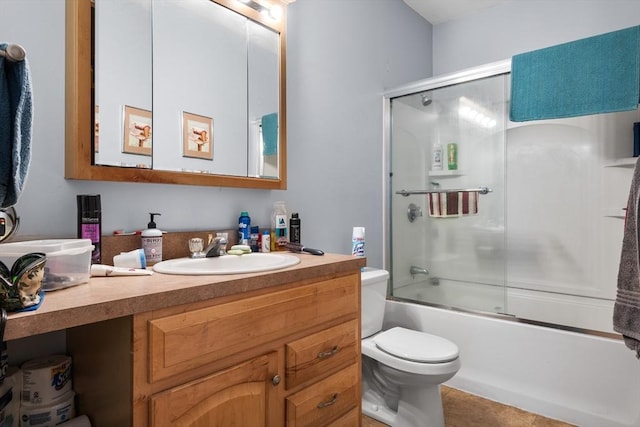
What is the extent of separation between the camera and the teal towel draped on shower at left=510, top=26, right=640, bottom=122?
174cm

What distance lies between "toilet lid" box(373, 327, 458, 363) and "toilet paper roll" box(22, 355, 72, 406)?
4.08 feet

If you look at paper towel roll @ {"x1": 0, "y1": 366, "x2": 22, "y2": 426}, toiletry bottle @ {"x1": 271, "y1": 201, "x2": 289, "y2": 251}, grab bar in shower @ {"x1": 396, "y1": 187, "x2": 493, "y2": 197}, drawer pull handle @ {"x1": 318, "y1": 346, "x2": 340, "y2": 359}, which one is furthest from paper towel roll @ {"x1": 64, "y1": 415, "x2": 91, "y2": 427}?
grab bar in shower @ {"x1": 396, "y1": 187, "x2": 493, "y2": 197}

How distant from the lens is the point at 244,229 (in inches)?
61.4

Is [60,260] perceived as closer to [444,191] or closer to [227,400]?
[227,400]

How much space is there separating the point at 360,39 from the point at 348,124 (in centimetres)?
56

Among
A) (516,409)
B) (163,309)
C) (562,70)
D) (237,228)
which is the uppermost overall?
(562,70)

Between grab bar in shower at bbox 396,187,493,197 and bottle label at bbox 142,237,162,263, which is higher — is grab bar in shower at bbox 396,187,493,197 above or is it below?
above

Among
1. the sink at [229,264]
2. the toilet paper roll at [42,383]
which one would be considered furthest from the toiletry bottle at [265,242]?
the toilet paper roll at [42,383]

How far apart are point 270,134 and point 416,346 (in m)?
1.19

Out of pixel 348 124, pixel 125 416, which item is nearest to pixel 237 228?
pixel 125 416

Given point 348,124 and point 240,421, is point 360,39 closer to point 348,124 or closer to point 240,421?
point 348,124

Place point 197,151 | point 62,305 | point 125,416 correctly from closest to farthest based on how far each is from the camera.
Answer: point 62,305 < point 125,416 < point 197,151

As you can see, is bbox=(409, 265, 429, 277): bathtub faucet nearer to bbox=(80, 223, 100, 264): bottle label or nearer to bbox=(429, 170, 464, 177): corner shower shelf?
bbox=(429, 170, 464, 177): corner shower shelf

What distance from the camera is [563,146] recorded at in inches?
96.9
